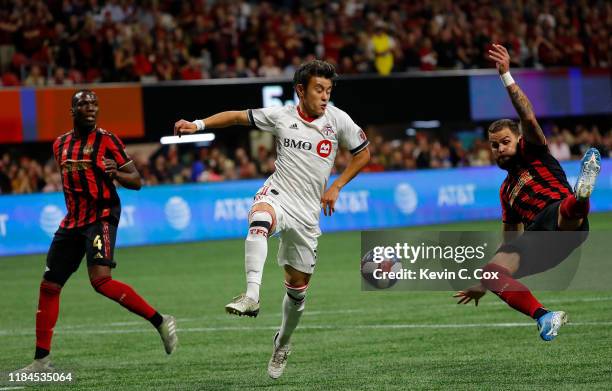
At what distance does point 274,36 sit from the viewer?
27.0 metres

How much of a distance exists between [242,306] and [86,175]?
2.13 m

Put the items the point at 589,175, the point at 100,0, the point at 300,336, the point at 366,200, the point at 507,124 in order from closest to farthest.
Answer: the point at 589,175
the point at 507,124
the point at 300,336
the point at 366,200
the point at 100,0

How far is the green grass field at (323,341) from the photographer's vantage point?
8.25 metres

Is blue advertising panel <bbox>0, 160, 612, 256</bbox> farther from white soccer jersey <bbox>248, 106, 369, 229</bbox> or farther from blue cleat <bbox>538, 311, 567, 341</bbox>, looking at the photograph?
blue cleat <bbox>538, 311, 567, 341</bbox>

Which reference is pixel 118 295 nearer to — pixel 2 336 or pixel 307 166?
pixel 307 166

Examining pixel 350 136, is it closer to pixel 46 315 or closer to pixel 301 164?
pixel 301 164

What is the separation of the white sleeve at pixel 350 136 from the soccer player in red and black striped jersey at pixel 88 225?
5.64 feet

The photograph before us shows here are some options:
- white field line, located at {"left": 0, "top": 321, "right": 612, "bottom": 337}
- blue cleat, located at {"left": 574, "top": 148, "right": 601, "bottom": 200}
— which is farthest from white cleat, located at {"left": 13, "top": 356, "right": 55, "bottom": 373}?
blue cleat, located at {"left": 574, "top": 148, "right": 601, "bottom": 200}

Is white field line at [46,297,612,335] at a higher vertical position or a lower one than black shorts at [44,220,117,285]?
lower

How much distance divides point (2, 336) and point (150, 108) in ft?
44.8

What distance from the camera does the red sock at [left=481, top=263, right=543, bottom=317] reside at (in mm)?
8039

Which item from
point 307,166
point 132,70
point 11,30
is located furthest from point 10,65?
point 307,166

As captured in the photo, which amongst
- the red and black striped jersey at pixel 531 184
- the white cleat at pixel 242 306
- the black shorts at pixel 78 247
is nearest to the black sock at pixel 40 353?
the black shorts at pixel 78 247

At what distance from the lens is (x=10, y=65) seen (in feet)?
77.2
